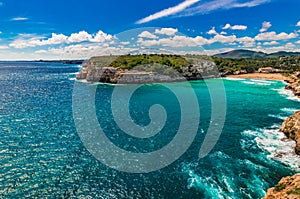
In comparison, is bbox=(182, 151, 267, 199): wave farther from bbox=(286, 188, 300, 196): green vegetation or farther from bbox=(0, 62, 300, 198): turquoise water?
bbox=(286, 188, 300, 196): green vegetation

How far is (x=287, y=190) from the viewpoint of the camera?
81.6 feet

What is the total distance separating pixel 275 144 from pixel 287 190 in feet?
71.9

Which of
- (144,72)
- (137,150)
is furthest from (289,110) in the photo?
(144,72)

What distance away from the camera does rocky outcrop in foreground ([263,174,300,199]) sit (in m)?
23.3

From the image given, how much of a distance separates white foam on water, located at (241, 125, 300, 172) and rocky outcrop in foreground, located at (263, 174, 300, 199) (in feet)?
32.1

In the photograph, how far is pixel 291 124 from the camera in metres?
48.9

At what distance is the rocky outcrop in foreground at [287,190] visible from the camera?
23312mm

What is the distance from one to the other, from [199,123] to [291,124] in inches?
779

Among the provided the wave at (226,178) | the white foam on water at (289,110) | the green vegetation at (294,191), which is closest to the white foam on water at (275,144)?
the wave at (226,178)

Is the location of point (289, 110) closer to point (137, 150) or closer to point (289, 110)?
point (289, 110)

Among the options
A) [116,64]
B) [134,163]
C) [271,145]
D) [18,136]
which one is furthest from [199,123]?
[116,64]

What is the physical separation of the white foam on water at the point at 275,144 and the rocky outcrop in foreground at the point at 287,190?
9.80 metres

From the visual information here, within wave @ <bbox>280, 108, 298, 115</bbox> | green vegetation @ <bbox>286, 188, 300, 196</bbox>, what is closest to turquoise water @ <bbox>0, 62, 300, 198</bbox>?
wave @ <bbox>280, 108, 298, 115</bbox>

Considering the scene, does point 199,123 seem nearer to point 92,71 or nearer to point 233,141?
point 233,141
